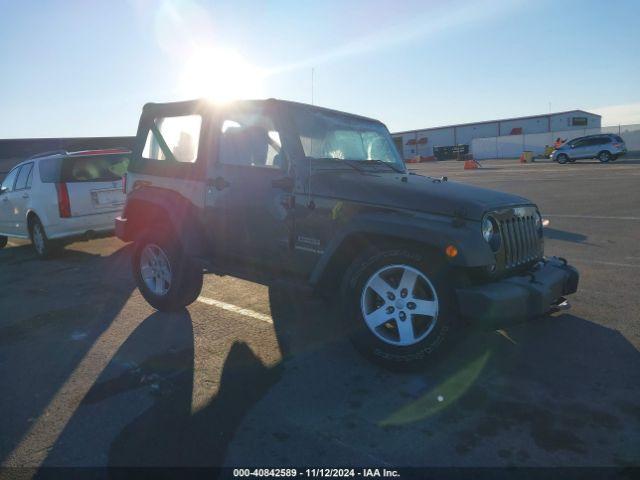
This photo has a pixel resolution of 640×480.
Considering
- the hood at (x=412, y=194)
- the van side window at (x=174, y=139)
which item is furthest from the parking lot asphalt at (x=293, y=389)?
the van side window at (x=174, y=139)

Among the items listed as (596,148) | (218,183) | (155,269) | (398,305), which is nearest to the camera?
(398,305)

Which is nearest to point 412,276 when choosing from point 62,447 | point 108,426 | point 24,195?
point 108,426

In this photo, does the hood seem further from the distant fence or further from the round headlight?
the distant fence

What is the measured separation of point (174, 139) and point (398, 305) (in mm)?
2971

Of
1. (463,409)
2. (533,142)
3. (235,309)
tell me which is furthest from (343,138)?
(533,142)

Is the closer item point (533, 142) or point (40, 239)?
point (40, 239)

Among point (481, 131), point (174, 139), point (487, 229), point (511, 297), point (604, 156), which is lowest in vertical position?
point (511, 297)

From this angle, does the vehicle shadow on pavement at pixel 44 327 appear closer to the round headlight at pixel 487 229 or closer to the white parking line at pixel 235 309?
the white parking line at pixel 235 309

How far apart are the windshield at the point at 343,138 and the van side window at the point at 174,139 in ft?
3.74

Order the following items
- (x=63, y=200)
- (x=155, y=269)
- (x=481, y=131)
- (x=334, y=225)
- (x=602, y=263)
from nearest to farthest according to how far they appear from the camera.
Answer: (x=334, y=225)
(x=155, y=269)
(x=602, y=263)
(x=63, y=200)
(x=481, y=131)

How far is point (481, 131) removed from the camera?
65688 mm

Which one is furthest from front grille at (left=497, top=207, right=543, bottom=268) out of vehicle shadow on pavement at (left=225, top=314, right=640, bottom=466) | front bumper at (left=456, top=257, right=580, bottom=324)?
vehicle shadow on pavement at (left=225, top=314, right=640, bottom=466)

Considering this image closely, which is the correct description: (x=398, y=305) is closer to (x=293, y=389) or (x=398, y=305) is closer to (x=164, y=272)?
(x=293, y=389)

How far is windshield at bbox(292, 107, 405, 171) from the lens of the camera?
414 cm
